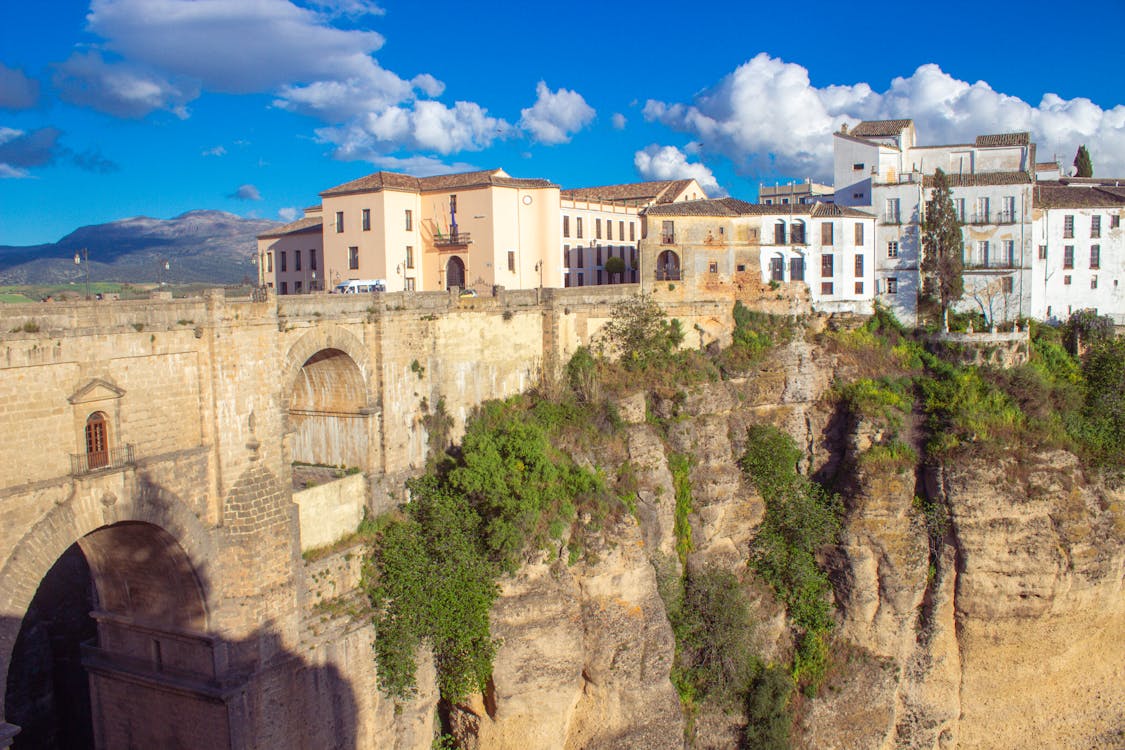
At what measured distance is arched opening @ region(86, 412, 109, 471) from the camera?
1451 cm

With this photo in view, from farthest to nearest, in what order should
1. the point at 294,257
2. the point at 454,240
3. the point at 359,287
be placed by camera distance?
the point at 294,257
the point at 454,240
the point at 359,287

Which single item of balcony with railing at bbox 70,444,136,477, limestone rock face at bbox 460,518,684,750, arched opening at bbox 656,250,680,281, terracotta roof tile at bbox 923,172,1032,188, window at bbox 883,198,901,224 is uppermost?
terracotta roof tile at bbox 923,172,1032,188

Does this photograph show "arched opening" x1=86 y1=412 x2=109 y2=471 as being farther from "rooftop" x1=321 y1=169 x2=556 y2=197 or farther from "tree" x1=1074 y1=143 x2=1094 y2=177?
"tree" x1=1074 y1=143 x2=1094 y2=177

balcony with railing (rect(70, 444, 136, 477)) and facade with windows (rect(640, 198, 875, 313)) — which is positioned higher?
facade with windows (rect(640, 198, 875, 313))

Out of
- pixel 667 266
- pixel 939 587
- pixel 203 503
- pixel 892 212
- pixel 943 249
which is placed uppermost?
pixel 892 212

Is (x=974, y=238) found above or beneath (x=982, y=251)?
above

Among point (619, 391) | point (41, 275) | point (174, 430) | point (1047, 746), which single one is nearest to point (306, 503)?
point (174, 430)

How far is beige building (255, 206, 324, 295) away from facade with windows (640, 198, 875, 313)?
468 inches

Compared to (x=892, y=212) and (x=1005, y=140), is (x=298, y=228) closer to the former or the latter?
(x=892, y=212)

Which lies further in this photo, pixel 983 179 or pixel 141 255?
pixel 141 255

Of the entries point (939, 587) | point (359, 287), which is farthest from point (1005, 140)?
point (359, 287)

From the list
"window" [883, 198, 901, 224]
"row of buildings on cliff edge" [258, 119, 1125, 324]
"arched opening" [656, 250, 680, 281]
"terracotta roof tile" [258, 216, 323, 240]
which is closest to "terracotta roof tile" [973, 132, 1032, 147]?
"row of buildings on cliff edge" [258, 119, 1125, 324]

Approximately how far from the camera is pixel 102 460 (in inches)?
579

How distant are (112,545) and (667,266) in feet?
58.9
